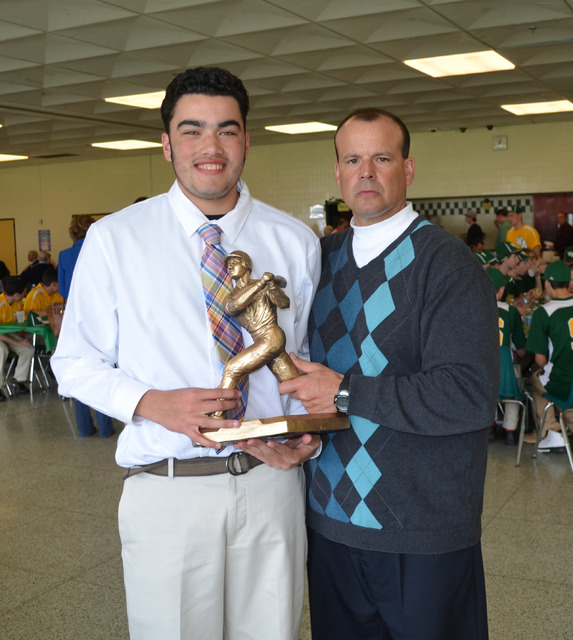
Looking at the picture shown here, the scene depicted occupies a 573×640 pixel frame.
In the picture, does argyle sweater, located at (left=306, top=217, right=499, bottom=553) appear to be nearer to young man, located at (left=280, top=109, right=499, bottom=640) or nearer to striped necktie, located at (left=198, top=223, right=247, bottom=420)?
young man, located at (left=280, top=109, right=499, bottom=640)

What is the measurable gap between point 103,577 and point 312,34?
17.1 ft

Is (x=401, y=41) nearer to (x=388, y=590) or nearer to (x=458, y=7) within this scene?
(x=458, y=7)

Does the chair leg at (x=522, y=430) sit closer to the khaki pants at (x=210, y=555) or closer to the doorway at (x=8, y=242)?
the khaki pants at (x=210, y=555)

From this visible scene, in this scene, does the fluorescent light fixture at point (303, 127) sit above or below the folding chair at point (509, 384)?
above

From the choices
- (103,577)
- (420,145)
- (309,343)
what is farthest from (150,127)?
(309,343)

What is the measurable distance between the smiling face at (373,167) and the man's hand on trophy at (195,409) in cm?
58

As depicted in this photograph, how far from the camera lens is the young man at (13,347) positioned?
26.2ft

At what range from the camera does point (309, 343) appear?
6.61ft

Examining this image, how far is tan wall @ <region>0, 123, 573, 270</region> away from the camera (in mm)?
13047

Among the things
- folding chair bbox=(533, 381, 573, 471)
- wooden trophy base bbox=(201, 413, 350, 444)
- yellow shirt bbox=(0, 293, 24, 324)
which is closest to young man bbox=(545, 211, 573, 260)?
folding chair bbox=(533, 381, 573, 471)

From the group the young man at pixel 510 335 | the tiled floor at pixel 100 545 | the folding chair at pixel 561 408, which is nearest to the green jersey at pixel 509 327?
the young man at pixel 510 335

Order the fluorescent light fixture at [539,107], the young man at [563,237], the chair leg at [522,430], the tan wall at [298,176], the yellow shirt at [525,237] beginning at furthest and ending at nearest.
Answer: the tan wall at [298,176] → the young man at [563,237] → the yellow shirt at [525,237] → the fluorescent light fixture at [539,107] → the chair leg at [522,430]

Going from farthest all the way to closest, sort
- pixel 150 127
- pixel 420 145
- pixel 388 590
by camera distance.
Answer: pixel 420 145, pixel 150 127, pixel 388 590

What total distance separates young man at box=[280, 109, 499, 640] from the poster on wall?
1665 centimetres
